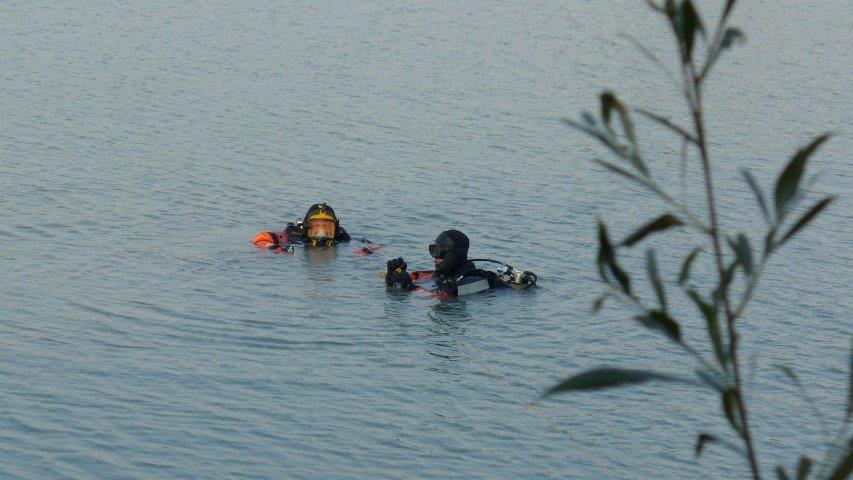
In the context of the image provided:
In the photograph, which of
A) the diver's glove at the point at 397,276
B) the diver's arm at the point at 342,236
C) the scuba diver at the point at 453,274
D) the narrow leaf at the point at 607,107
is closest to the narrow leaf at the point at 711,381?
the narrow leaf at the point at 607,107

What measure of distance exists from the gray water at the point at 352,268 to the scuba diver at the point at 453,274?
195 millimetres

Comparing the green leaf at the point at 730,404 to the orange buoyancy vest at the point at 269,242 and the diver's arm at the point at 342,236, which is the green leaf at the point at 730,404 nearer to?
the orange buoyancy vest at the point at 269,242

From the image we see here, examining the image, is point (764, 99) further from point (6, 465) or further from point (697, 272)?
point (6, 465)

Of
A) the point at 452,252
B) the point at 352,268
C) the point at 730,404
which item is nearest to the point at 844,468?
the point at 730,404

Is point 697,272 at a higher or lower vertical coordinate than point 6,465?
higher

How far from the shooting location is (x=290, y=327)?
14.7m

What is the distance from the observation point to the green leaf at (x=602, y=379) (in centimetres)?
237

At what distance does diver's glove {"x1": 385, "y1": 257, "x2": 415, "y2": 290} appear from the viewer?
15789 millimetres

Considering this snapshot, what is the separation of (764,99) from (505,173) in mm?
13616

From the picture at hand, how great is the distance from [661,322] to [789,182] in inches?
14.8

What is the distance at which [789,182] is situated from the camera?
98.7 inches

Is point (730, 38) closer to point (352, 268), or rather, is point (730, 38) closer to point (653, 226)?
point (653, 226)

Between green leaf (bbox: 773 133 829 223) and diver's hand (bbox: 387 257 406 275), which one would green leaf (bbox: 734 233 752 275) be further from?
diver's hand (bbox: 387 257 406 275)

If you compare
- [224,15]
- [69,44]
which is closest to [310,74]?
[69,44]
